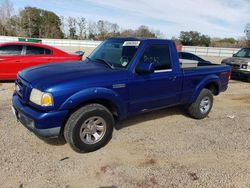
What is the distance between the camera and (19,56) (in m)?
8.65

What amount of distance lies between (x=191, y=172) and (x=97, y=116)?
1675 millimetres

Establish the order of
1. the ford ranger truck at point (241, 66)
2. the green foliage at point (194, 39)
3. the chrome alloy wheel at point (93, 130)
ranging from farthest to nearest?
the green foliage at point (194, 39) < the ford ranger truck at point (241, 66) < the chrome alloy wheel at point (93, 130)

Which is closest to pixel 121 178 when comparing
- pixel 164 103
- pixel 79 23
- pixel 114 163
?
pixel 114 163

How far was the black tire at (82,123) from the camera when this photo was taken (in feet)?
12.4

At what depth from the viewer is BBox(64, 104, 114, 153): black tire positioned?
3.77 metres

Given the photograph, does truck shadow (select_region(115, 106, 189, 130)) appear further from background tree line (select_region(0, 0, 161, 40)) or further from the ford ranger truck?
background tree line (select_region(0, 0, 161, 40))

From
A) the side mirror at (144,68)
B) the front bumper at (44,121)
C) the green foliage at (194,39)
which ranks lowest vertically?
the front bumper at (44,121)

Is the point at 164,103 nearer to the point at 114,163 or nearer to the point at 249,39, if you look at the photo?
the point at 114,163

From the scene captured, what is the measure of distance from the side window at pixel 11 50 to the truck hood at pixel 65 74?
16.1ft

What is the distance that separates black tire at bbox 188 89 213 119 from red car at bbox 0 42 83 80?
5622 millimetres

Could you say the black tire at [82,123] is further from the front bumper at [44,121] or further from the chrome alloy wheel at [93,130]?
the front bumper at [44,121]

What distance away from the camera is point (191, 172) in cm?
368

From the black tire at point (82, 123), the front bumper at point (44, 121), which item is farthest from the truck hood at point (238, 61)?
the front bumper at point (44, 121)

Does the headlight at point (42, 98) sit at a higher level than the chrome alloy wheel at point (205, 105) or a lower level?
higher
